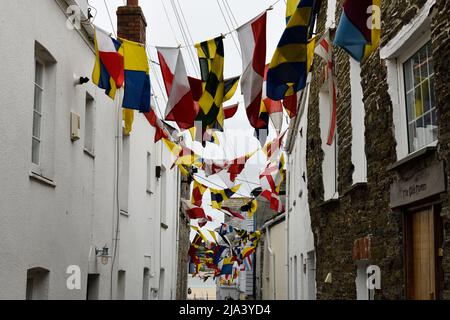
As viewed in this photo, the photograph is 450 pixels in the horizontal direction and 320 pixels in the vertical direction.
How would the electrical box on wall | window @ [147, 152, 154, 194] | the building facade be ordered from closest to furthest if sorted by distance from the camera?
the building facade
the electrical box on wall
window @ [147, 152, 154, 194]

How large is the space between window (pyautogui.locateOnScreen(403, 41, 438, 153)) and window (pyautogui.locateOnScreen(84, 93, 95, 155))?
6.00m

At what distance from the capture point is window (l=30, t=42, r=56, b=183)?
9805mm

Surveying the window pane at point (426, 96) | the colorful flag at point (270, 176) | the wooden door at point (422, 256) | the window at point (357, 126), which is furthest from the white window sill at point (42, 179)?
the colorful flag at point (270, 176)

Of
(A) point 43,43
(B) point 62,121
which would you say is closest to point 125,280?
(B) point 62,121

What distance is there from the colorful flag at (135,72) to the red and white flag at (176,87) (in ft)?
1.21

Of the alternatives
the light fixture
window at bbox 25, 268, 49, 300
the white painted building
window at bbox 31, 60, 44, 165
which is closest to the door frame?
the white painted building

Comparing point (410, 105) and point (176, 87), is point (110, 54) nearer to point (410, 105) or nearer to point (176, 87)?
point (176, 87)

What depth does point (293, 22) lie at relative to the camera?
304 inches

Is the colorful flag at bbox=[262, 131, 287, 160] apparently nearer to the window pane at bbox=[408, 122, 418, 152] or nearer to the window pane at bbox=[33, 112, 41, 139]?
the window pane at bbox=[33, 112, 41, 139]

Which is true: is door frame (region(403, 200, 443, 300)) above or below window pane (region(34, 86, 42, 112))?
below

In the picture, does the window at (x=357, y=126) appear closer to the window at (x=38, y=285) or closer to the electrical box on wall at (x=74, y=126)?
the electrical box on wall at (x=74, y=126)

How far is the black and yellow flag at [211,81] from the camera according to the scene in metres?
9.72

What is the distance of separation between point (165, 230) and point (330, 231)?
391 inches

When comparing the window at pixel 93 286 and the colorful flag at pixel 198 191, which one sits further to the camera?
the colorful flag at pixel 198 191
